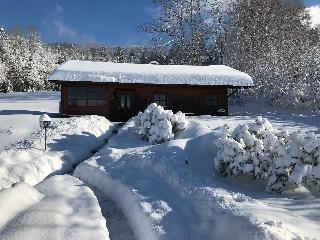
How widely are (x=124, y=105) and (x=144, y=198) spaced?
56.0 feet

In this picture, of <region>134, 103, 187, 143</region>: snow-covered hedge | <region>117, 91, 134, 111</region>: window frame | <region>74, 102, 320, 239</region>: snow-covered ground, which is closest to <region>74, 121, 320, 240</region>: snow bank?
<region>74, 102, 320, 239</region>: snow-covered ground

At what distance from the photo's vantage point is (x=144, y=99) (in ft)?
90.0

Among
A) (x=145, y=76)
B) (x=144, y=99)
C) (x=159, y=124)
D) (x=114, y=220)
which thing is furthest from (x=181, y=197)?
(x=144, y=99)

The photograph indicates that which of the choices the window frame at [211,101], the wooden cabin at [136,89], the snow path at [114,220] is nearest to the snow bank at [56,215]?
the snow path at [114,220]

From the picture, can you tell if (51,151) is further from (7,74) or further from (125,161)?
(7,74)

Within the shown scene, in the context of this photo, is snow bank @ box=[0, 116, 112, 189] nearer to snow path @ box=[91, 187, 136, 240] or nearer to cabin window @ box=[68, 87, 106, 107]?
snow path @ box=[91, 187, 136, 240]

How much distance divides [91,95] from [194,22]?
1557cm

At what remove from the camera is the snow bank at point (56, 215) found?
8375 millimetres

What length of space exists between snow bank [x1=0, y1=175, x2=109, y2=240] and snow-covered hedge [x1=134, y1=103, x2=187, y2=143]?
20.6 feet

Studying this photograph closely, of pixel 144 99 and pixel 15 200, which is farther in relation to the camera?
pixel 144 99

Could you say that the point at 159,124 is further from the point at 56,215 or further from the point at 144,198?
the point at 56,215

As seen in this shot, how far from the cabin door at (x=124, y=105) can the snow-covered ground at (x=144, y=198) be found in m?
9.72

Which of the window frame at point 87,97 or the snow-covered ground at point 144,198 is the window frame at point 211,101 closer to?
the window frame at point 87,97

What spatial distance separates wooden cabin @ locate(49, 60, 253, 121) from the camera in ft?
86.3
